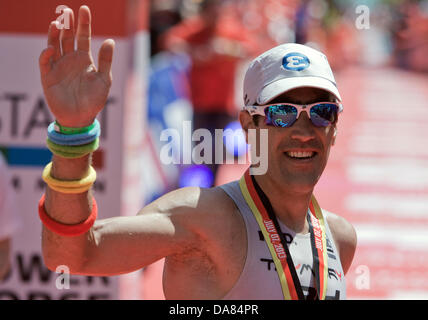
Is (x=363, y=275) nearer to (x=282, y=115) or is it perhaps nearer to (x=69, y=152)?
(x=282, y=115)

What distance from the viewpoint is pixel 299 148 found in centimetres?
243

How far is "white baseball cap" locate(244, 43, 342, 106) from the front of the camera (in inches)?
95.1

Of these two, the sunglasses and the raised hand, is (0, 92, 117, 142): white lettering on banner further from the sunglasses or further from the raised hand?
the raised hand

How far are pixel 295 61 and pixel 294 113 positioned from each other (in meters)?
0.19

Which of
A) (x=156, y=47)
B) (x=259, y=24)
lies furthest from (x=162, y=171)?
(x=259, y=24)

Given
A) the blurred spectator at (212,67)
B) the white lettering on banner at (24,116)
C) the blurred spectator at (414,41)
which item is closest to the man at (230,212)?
the white lettering on banner at (24,116)

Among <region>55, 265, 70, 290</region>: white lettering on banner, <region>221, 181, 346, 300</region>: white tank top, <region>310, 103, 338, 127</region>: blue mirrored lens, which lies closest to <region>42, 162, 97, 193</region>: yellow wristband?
<region>55, 265, 70, 290</region>: white lettering on banner

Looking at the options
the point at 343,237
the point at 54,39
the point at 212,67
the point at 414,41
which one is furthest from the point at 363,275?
the point at 414,41

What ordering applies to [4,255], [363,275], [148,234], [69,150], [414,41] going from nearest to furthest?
1. [69,150]
2. [148,234]
3. [363,275]
4. [4,255]
5. [414,41]

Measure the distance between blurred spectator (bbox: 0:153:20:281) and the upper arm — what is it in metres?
1.97

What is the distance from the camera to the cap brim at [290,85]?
7.87 feet

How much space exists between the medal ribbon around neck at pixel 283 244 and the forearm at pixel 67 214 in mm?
612

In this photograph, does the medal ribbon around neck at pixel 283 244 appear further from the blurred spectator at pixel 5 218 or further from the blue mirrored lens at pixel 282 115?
the blurred spectator at pixel 5 218
